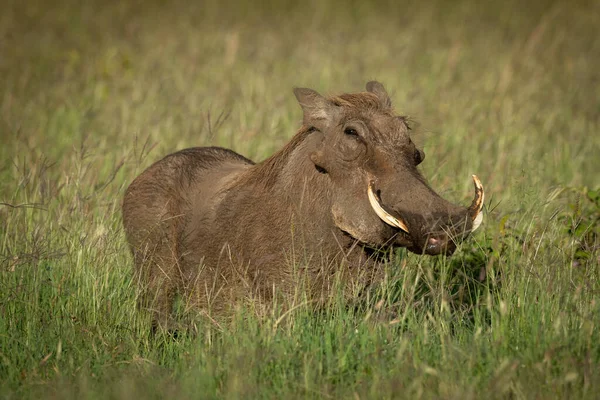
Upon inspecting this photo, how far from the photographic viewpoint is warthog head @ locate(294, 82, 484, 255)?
11.6ft

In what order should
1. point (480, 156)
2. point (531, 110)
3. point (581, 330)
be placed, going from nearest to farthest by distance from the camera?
point (581, 330)
point (480, 156)
point (531, 110)

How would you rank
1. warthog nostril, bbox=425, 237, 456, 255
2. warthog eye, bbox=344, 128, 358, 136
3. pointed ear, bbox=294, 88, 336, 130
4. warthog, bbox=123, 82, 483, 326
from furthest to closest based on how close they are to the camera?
pointed ear, bbox=294, 88, 336, 130
warthog eye, bbox=344, 128, 358, 136
warthog, bbox=123, 82, 483, 326
warthog nostril, bbox=425, 237, 456, 255

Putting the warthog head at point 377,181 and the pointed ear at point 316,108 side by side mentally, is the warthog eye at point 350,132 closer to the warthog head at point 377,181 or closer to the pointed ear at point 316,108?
the warthog head at point 377,181

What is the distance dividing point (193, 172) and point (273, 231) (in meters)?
0.92

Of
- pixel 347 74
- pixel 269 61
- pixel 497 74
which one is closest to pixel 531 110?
pixel 497 74

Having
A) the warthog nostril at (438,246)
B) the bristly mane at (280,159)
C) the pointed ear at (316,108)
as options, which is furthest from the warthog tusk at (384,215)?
the bristly mane at (280,159)

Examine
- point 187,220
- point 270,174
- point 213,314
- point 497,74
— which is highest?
point 497,74

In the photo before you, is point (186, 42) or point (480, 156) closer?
point (480, 156)

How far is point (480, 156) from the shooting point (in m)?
6.89

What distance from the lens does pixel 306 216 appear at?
13.1 feet

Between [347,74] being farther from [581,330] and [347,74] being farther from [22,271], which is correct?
[581,330]

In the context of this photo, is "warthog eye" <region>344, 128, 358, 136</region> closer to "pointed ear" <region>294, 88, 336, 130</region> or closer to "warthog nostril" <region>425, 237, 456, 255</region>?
"pointed ear" <region>294, 88, 336, 130</region>

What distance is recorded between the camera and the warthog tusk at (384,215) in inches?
140

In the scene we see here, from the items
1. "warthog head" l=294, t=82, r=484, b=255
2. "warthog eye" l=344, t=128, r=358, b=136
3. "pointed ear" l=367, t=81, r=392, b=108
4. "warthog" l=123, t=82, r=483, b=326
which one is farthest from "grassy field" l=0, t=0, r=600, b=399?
"pointed ear" l=367, t=81, r=392, b=108
